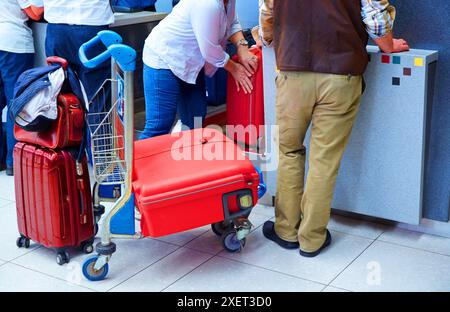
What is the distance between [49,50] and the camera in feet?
12.4

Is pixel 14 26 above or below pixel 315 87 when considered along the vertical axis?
above

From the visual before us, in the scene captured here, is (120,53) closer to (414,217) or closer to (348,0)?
(348,0)

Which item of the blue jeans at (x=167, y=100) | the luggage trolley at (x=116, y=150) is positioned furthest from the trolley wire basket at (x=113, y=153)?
the blue jeans at (x=167, y=100)

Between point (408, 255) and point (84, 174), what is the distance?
1.42 m

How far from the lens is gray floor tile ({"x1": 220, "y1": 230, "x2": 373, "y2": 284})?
283 centimetres

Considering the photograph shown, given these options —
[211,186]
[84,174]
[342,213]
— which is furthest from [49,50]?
[342,213]

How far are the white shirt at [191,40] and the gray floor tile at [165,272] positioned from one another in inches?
31.8

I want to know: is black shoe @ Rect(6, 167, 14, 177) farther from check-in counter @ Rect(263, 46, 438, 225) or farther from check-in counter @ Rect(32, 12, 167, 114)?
check-in counter @ Rect(263, 46, 438, 225)

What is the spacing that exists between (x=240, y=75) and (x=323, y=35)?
75cm

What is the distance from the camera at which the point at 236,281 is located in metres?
2.77

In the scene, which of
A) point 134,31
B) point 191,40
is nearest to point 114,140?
point 191,40

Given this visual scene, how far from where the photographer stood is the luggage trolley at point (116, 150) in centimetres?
261

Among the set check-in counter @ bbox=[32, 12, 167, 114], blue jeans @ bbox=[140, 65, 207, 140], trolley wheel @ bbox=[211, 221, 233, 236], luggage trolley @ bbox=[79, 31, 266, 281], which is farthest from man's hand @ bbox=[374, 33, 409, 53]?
check-in counter @ bbox=[32, 12, 167, 114]

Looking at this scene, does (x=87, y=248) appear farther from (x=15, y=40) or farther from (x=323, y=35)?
(x=15, y=40)
